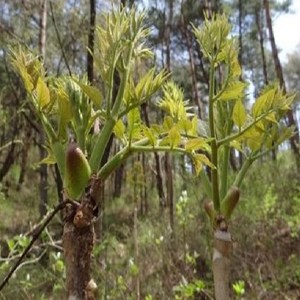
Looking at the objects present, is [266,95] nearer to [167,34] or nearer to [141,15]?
[141,15]

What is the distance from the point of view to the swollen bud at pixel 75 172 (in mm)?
850

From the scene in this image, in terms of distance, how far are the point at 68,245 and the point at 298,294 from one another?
4149 millimetres

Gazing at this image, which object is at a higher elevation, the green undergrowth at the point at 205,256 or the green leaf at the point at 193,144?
the green undergrowth at the point at 205,256

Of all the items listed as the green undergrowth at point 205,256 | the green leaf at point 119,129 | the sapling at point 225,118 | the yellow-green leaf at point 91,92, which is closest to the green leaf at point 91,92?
the yellow-green leaf at point 91,92

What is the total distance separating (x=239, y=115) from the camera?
1.08 m

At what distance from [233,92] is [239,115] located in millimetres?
46

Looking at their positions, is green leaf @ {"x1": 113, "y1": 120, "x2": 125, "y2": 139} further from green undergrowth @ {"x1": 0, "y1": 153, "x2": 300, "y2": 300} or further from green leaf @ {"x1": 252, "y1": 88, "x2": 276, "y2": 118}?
green undergrowth @ {"x1": 0, "y1": 153, "x2": 300, "y2": 300}

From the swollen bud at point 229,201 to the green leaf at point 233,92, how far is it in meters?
0.17

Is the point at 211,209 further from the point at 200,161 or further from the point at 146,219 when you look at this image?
the point at 146,219

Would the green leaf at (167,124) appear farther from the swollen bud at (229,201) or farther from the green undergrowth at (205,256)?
the green undergrowth at (205,256)

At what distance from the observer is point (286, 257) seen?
5812 mm

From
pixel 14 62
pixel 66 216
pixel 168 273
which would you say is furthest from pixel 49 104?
pixel 168 273

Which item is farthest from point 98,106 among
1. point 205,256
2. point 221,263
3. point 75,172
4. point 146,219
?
point 146,219

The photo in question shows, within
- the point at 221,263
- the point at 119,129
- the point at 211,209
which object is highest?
the point at 119,129
